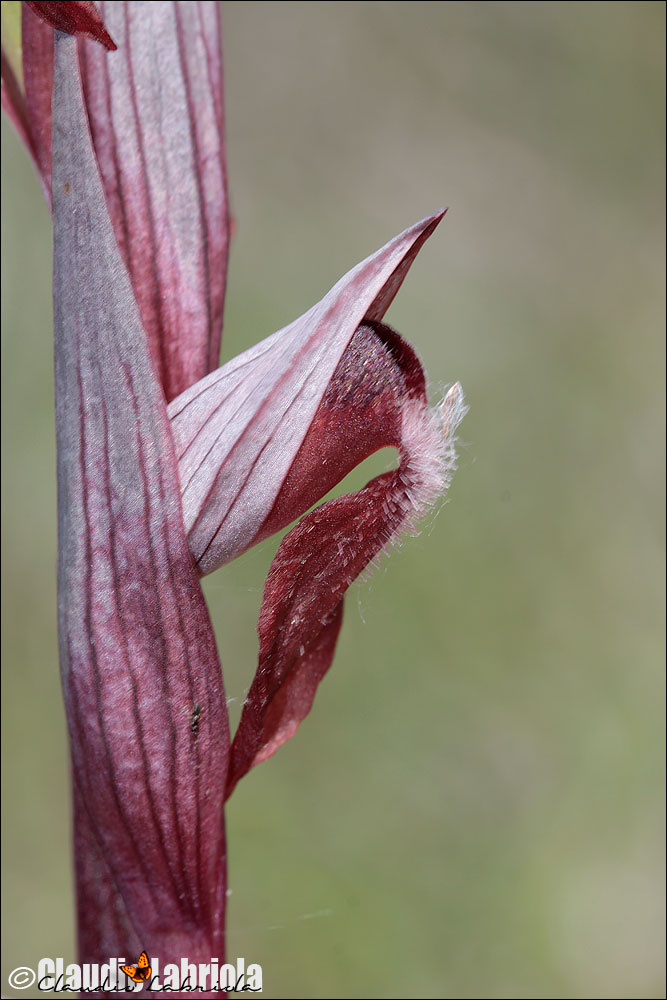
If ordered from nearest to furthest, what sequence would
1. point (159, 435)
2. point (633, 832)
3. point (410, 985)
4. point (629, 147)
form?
point (159, 435) < point (410, 985) < point (633, 832) < point (629, 147)

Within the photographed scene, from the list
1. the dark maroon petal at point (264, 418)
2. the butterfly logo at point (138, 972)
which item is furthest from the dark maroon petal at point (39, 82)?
the butterfly logo at point (138, 972)

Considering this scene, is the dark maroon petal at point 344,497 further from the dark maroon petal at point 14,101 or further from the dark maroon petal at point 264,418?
the dark maroon petal at point 14,101

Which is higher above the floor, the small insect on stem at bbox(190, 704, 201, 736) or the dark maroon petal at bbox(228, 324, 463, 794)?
the dark maroon petal at bbox(228, 324, 463, 794)

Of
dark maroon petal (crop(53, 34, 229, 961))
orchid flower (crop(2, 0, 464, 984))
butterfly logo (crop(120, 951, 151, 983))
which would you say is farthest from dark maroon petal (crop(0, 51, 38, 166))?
butterfly logo (crop(120, 951, 151, 983))

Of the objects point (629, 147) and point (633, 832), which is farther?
point (629, 147)

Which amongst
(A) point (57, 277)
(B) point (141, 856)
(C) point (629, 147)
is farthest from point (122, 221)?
(C) point (629, 147)

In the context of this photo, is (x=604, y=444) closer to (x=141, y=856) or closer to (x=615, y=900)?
(x=615, y=900)

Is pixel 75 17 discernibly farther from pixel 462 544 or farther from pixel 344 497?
pixel 462 544

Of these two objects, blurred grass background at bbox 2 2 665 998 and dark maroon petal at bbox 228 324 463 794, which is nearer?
dark maroon petal at bbox 228 324 463 794

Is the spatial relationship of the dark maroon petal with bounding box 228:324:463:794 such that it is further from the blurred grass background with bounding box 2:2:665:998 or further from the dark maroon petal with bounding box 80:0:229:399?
the blurred grass background with bounding box 2:2:665:998
